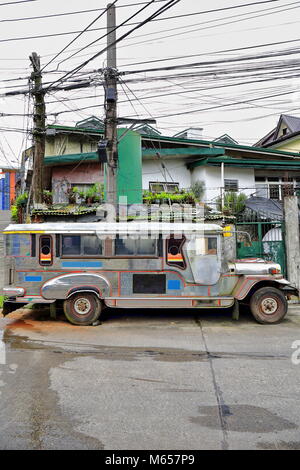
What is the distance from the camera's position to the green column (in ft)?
47.1

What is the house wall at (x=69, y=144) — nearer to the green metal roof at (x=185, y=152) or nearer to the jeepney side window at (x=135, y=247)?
the green metal roof at (x=185, y=152)

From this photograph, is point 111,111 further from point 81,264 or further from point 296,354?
point 296,354

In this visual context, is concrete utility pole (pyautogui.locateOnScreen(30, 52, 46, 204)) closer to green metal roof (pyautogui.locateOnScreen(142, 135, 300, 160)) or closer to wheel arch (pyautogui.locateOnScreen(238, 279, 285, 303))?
green metal roof (pyautogui.locateOnScreen(142, 135, 300, 160))

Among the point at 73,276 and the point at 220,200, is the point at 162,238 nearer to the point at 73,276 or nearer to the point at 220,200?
the point at 73,276

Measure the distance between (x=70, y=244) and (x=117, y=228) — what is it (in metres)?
1.24

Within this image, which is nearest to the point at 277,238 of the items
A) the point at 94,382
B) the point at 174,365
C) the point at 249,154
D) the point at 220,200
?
the point at 220,200

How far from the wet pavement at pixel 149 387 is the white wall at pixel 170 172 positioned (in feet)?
31.6

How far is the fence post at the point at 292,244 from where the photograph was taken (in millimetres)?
11969

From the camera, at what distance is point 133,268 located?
8.82 meters

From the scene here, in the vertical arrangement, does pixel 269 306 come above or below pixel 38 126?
below

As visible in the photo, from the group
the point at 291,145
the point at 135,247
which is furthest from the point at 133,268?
the point at 291,145

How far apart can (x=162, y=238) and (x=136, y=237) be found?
0.65 m
